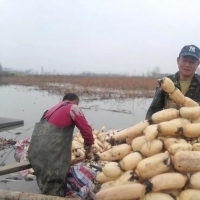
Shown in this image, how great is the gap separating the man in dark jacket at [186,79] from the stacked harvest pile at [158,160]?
2.60 feet

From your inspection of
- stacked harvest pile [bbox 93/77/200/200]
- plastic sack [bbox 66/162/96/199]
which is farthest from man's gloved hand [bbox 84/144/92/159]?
stacked harvest pile [bbox 93/77/200/200]

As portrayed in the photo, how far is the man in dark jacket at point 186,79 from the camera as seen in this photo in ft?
9.45

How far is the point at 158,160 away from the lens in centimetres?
181

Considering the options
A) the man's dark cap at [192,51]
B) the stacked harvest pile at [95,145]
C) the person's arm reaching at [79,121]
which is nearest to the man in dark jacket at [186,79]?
the man's dark cap at [192,51]

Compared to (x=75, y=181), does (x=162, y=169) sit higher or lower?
higher

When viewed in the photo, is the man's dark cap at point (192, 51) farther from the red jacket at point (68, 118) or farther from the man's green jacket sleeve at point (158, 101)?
the red jacket at point (68, 118)

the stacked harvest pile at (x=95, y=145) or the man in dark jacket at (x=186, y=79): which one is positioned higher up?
the man in dark jacket at (x=186, y=79)

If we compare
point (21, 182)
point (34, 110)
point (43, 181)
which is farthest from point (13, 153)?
point (34, 110)

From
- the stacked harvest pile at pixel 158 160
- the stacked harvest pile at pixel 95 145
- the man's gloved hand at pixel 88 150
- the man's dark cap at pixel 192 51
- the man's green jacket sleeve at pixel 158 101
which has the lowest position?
the stacked harvest pile at pixel 95 145

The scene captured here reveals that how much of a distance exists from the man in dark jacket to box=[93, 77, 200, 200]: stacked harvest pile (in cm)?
79

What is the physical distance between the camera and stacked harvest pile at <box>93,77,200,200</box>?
5.68 ft

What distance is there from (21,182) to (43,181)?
3.45ft

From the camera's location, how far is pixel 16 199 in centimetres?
190

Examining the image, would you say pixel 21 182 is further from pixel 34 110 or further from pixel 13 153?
pixel 34 110
